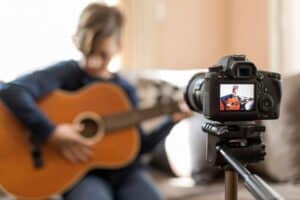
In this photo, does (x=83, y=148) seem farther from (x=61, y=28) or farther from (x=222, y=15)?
(x=222, y=15)

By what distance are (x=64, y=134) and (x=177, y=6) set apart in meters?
1.13

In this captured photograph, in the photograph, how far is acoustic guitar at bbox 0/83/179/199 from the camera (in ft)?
5.60

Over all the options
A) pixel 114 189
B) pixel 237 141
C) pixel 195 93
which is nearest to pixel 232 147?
pixel 237 141

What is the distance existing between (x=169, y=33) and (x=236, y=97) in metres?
1.75

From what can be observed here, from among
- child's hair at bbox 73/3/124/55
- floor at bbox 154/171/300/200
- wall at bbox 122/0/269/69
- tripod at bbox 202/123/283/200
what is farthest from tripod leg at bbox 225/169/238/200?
wall at bbox 122/0/269/69

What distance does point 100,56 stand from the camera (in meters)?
1.83

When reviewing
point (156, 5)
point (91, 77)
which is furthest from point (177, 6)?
point (91, 77)

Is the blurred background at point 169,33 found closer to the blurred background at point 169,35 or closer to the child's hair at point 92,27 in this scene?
the blurred background at point 169,35

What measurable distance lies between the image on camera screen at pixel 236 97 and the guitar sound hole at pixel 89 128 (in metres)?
0.98

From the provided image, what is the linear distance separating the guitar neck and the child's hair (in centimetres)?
25

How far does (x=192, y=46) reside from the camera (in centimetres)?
261

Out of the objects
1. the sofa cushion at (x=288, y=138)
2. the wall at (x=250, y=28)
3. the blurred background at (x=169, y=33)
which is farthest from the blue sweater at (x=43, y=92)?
the wall at (x=250, y=28)

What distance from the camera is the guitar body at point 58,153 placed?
171cm

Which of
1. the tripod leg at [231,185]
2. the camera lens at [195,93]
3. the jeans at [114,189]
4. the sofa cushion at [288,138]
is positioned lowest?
the jeans at [114,189]
